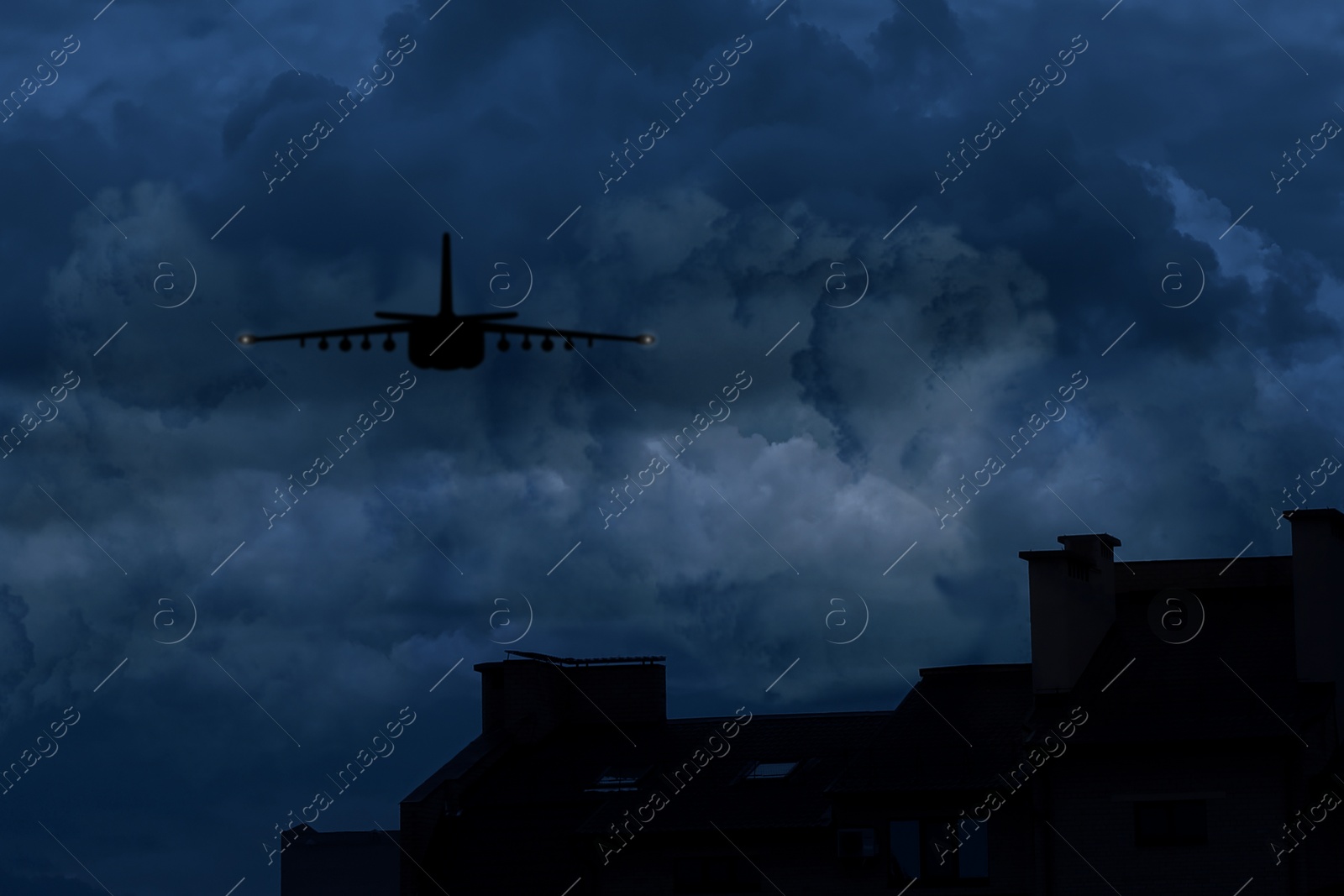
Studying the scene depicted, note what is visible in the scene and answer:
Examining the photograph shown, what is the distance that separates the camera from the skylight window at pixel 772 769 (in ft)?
164

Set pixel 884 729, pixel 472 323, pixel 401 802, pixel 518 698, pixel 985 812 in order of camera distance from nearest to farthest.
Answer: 1. pixel 472 323
2. pixel 985 812
3. pixel 884 729
4. pixel 401 802
5. pixel 518 698

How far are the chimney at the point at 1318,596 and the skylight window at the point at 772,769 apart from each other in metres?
13.9

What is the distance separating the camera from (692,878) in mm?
47656

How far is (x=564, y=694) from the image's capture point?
189 ft

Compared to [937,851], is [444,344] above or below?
below

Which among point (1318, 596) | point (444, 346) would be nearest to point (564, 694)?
point (1318, 596)

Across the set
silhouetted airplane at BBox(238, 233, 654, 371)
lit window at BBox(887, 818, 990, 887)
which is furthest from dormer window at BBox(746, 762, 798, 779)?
silhouetted airplane at BBox(238, 233, 654, 371)

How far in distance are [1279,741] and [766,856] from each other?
13436 mm

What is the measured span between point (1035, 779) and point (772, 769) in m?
8.53

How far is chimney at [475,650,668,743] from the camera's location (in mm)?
55625

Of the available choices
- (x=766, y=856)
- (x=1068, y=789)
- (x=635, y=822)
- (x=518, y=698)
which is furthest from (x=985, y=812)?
(x=518, y=698)

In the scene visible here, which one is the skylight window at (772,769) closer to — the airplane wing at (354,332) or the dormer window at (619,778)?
the dormer window at (619,778)

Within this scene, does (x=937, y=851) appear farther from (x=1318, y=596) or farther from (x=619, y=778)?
(x=1318, y=596)

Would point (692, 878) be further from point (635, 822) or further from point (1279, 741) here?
point (1279, 741)
